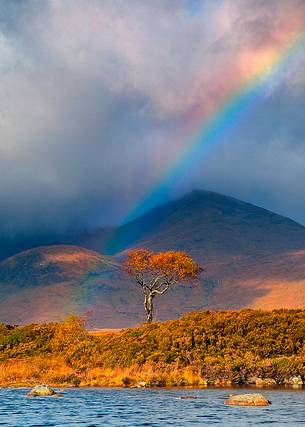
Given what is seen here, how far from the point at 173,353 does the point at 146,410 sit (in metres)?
27.7

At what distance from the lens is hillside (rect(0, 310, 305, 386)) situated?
195 feet

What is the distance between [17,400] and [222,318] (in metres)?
35.5

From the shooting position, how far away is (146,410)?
38406 millimetres

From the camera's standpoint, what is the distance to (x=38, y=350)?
78.7 meters

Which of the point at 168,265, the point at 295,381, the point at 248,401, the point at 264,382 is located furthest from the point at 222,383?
the point at 168,265

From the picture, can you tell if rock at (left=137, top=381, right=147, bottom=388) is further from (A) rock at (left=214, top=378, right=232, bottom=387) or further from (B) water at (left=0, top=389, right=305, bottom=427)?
(B) water at (left=0, top=389, right=305, bottom=427)

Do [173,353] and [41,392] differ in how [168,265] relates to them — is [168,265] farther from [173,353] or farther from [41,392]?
A: [41,392]

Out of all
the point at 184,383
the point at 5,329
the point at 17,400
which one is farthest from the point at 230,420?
the point at 5,329

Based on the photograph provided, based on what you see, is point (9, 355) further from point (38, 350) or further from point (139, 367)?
point (139, 367)

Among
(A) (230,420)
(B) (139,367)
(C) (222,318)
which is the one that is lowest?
(A) (230,420)

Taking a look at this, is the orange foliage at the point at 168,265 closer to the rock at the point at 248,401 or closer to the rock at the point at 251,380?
the rock at the point at 251,380

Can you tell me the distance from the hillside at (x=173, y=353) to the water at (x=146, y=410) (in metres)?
8.79

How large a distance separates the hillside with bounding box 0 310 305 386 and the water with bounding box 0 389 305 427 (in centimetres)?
879

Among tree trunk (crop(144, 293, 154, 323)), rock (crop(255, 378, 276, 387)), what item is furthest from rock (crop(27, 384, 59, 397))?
tree trunk (crop(144, 293, 154, 323))
